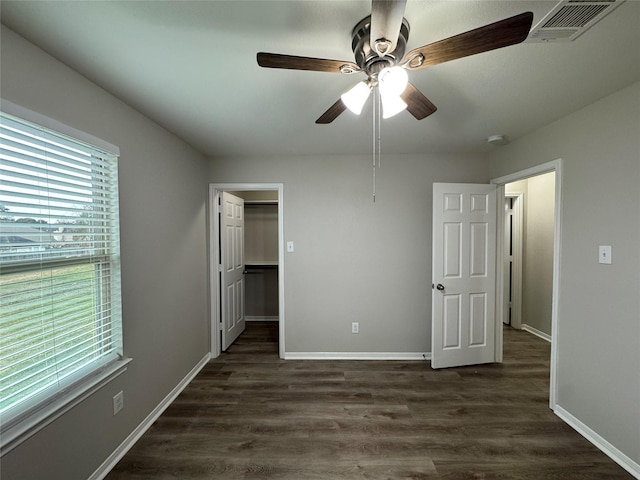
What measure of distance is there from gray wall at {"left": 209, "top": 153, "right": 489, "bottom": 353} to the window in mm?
1622

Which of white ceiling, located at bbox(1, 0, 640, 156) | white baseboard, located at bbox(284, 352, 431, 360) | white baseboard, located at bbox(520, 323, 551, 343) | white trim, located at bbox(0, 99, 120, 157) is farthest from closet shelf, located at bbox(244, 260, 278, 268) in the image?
white baseboard, located at bbox(520, 323, 551, 343)

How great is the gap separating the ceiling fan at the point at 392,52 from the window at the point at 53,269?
1185mm

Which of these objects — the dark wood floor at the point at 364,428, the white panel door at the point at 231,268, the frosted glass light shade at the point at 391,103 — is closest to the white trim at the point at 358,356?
the dark wood floor at the point at 364,428

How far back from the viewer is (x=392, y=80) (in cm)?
106

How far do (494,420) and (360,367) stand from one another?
4.05 ft

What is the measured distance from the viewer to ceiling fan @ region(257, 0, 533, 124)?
837 mm

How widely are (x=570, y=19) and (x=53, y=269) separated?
263 centimetres

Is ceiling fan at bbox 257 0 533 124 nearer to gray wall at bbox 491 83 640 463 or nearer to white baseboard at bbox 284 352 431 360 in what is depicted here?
gray wall at bbox 491 83 640 463

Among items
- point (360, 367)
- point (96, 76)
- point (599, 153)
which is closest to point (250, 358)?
point (360, 367)

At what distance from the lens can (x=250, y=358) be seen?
3.10 meters

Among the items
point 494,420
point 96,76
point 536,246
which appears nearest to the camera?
point 96,76

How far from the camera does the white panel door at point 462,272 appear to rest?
2777mm

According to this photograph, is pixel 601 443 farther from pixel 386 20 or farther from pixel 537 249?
pixel 386 20

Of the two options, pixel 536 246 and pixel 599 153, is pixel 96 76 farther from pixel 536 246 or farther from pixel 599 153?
pixel 536 246
